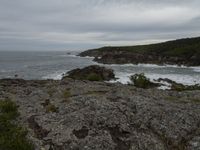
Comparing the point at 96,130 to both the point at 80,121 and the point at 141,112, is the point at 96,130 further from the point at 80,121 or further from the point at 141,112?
the point at 141,112

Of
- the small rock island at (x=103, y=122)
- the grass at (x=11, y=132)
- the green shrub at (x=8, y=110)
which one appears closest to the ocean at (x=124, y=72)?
the small rock island at (x=103, y=122)

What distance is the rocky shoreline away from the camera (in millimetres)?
13852

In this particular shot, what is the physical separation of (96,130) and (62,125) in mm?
1539

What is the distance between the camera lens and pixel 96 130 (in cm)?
1475

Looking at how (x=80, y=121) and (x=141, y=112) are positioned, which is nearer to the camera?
(x=80, y=121)

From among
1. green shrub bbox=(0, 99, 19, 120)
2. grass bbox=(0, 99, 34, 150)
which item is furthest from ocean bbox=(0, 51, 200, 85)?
grass bbox=(0, 99, 34, 150)

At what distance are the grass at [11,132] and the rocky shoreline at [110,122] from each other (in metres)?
0.35

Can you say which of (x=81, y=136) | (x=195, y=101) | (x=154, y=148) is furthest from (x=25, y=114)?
(x=195, y=101)

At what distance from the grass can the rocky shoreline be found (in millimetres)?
353

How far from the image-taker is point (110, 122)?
15453 mm

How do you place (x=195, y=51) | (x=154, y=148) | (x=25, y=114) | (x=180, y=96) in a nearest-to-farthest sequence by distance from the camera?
(x=154, y=148), (x=25, y=114), (x=180, y=96), (x=195, y=51)

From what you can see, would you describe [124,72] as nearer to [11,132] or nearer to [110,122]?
[110,122]

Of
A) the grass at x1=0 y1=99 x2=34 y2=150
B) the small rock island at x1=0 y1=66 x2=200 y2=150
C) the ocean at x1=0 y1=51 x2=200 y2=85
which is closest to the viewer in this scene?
the grass at x1=0 y1=99 x2=34 y2=150

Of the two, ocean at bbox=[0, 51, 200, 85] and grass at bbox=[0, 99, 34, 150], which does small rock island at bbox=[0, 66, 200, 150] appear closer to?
grass at bbox=[0, 99, 34, 150]
